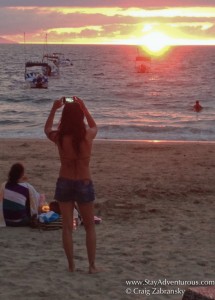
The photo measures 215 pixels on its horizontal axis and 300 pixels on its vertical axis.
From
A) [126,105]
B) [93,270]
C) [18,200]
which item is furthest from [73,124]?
[126,105]

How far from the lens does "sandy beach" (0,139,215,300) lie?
5.60 m

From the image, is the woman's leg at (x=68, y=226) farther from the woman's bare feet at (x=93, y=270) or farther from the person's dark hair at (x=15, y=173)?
the person's dark hair at (x=15, y=173)

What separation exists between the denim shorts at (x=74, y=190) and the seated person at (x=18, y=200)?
2012 millimetres

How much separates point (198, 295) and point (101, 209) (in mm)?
5015

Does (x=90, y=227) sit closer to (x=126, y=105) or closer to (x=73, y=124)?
(x=73, y=124)

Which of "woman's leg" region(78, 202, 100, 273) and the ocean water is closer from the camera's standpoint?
"woman's leg" region(78, 202, 100, 273)

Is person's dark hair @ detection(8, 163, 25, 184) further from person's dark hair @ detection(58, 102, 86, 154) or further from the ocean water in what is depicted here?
the ocean water

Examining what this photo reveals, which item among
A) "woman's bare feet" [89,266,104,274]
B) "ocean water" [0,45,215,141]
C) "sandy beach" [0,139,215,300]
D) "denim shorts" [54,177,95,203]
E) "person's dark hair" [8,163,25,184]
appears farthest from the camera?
"ocean water" [0,45,215,141]

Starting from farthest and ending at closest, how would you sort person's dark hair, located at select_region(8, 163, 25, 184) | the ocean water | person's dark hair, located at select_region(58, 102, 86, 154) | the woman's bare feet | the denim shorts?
the ocean water → person's dark hair, located at select_region(8, 163, 25, 184) → the woman's bare feet → the denim shorts → person's dark hair, located at select_region(58, 102, 86, 154)

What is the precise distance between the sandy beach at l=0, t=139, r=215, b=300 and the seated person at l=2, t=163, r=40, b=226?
150 millimetres

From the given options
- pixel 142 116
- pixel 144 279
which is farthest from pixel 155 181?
pixel 142 116

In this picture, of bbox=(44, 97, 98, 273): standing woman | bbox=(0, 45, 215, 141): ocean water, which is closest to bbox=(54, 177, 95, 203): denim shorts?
bbox=(44, 97, 98, 273): standing woman

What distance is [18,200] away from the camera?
7.51 metres

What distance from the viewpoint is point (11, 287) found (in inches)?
217
